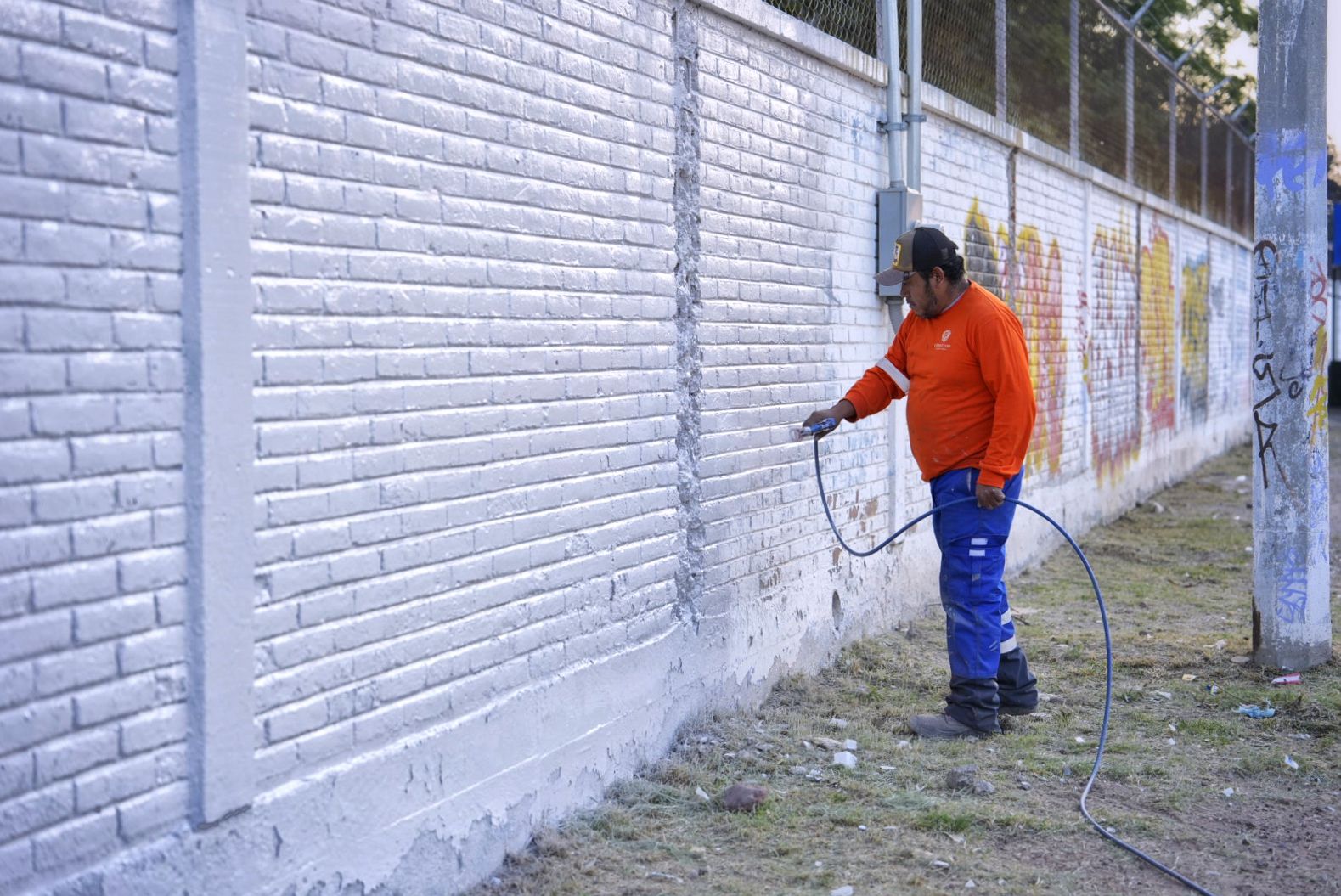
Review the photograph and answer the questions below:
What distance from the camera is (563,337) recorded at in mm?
4340

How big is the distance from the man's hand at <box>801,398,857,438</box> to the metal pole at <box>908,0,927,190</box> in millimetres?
2145

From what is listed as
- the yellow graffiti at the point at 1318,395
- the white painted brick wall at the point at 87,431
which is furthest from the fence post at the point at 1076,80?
the white painted brick wall at the point at 87,431

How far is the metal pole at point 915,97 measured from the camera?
7.34 metres

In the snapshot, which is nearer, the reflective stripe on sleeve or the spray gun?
the spray gun

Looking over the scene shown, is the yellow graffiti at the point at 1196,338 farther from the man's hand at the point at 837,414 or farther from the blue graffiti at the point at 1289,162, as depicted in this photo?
the man's hand at the point at 837,414

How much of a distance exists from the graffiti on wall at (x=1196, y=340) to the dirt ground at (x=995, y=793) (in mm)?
10907

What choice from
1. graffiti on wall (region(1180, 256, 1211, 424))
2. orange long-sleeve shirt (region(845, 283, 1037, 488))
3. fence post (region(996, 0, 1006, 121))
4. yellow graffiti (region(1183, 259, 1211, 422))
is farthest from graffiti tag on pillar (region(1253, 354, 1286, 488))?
yellow graffiti (region(1183, 259, 1211, 422))

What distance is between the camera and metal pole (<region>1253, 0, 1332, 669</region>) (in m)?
6.32

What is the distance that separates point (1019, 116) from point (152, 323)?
342 inches

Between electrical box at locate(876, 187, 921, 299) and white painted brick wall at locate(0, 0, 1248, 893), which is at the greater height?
electrical box at locate(876, 187, 921, 299)

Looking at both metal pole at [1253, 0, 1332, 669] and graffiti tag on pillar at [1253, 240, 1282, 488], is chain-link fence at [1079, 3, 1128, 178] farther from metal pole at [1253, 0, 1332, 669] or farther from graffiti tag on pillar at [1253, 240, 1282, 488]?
graffiti tag on pillar at [1253, 240, 1282, 488]

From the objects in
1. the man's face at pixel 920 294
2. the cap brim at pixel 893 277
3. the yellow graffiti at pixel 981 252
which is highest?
the yellow graffiti at pixel 981 252

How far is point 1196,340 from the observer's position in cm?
1780

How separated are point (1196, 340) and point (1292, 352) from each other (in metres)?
12.3
